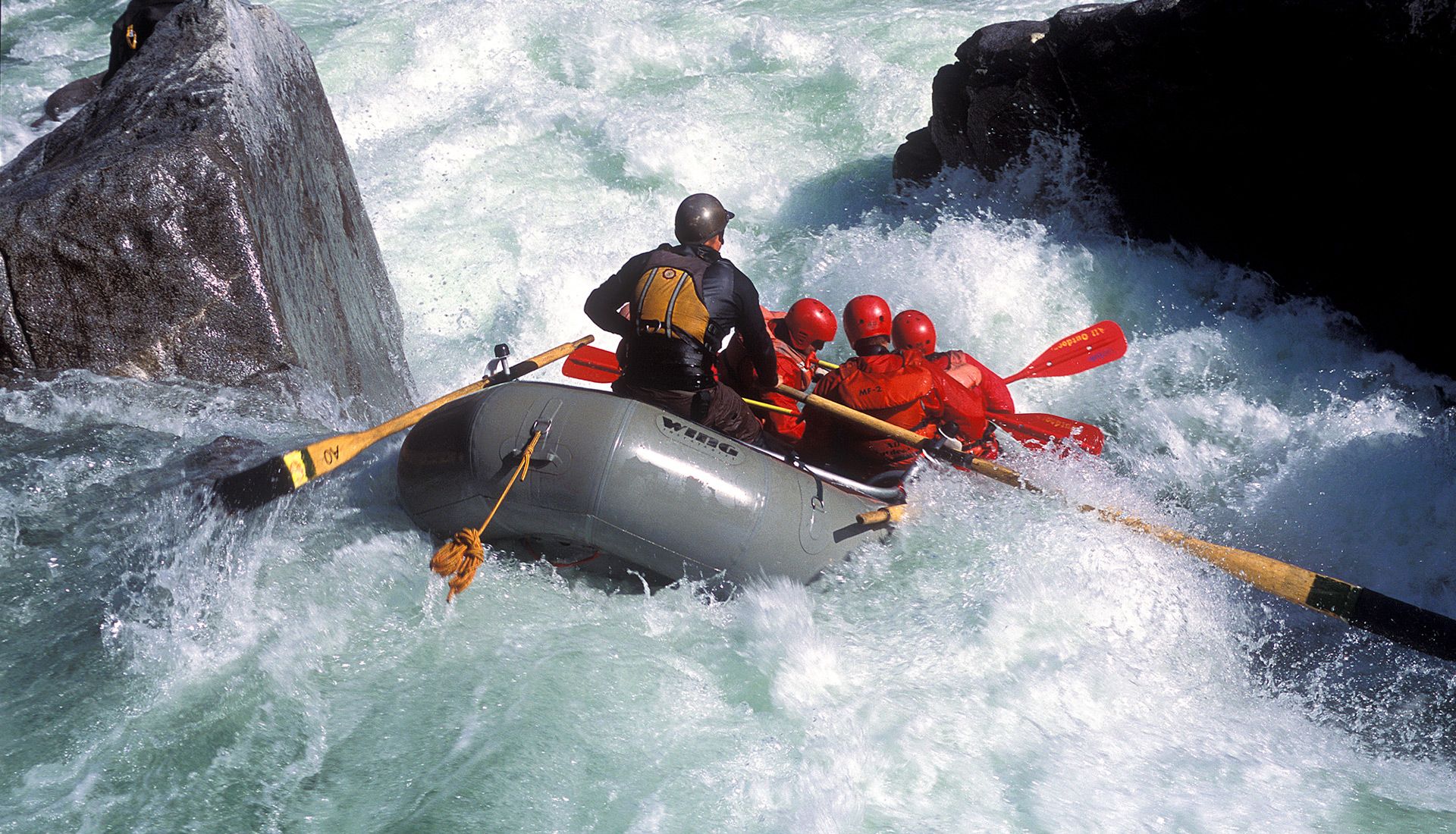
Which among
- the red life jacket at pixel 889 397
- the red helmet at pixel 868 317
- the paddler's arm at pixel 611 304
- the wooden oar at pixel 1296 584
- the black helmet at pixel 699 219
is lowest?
the wooden oar at pixel 1296 584

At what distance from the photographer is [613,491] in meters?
3.22

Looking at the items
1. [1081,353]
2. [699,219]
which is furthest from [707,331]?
[1081,353]

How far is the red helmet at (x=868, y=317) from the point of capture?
14.0 feet

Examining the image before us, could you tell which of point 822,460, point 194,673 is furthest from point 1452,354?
point 194,673

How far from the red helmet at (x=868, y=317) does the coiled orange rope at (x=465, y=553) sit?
5.61 ft

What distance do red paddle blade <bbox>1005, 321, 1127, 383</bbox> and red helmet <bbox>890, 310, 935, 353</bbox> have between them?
3.06ft

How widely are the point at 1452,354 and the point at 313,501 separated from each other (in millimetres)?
5811

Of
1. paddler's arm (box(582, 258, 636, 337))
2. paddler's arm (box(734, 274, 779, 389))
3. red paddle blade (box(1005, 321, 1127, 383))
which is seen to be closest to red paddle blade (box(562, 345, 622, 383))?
paddler's arm (box(582, 258, 636, 337))

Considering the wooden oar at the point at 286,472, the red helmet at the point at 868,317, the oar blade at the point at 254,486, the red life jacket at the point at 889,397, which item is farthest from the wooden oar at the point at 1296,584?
the oar blade at the point at 254,486

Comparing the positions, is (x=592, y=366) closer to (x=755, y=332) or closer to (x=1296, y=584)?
(x=755, y=332)

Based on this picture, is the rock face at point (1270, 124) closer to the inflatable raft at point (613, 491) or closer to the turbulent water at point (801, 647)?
the turbulent water at point (801, 647)

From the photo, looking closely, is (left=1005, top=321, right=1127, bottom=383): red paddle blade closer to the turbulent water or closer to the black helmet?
the turbulent water

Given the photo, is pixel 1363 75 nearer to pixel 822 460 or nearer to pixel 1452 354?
pixel 1452 354

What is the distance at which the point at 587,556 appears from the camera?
3.43 m
